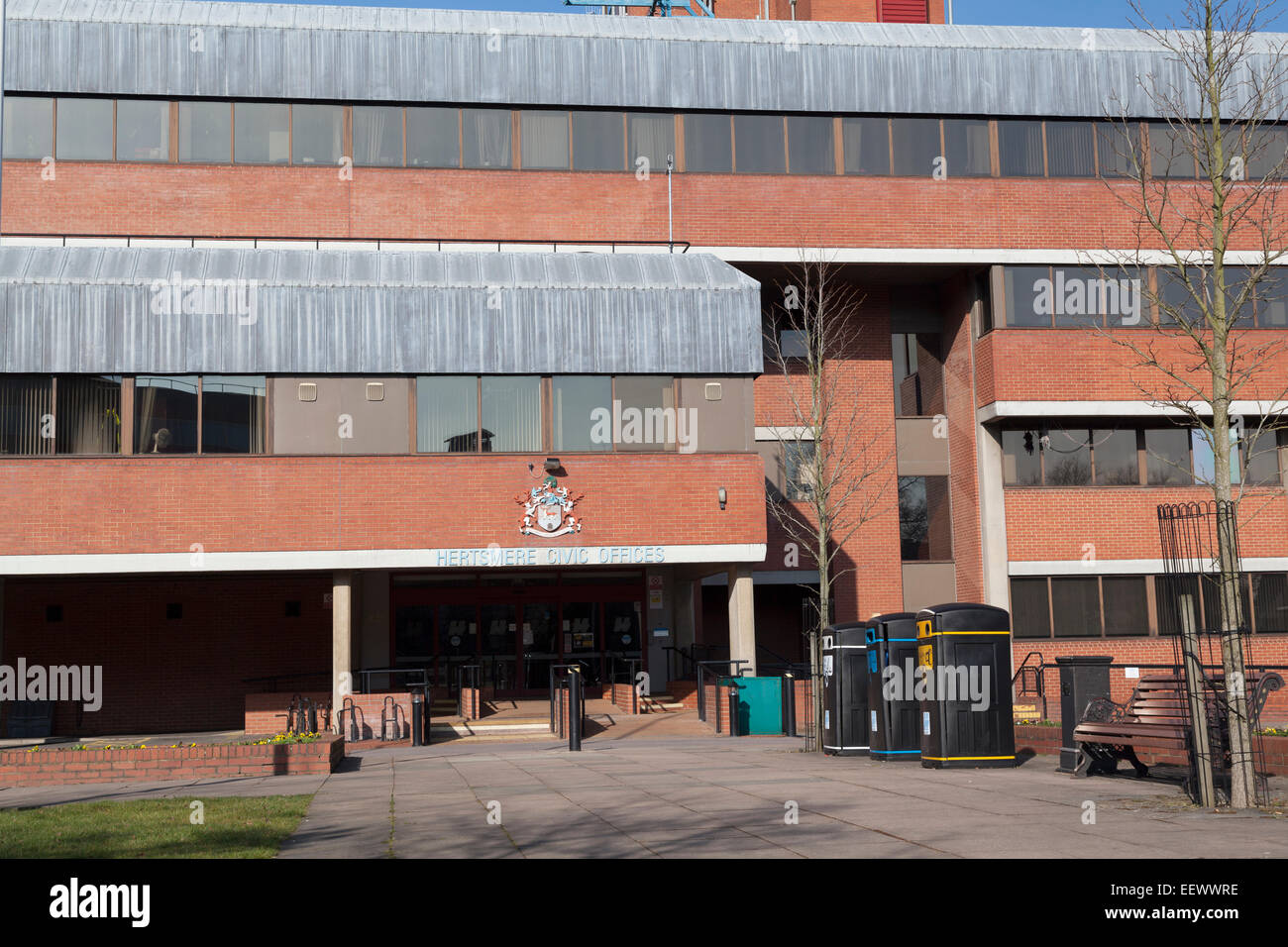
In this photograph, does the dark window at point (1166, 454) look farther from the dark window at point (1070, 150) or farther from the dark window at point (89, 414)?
the dark window at point (89, 414)

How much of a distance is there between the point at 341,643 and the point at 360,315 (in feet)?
21.0

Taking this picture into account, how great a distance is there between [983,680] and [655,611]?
16.3 m

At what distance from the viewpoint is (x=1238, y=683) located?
11.0 m

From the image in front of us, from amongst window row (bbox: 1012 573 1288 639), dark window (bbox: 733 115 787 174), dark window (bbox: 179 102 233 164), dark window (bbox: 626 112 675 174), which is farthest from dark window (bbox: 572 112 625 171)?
window row (bbox: 1012 573 1288 639)

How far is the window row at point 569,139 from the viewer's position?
28188mm

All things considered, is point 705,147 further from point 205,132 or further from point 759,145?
point 205,132

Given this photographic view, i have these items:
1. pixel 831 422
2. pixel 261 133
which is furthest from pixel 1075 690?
pixel 261 133

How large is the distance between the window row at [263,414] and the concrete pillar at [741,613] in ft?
9.34

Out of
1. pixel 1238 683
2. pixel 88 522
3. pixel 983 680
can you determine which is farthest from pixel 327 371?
pixel 1238 683

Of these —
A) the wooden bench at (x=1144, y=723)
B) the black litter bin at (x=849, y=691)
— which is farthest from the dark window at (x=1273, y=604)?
the wooden bench at (x=1144, y=723)

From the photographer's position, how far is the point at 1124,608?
29.8m

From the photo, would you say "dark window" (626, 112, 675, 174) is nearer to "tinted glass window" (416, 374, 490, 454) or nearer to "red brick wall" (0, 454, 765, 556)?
"tinted glass window" (416, 374, 490, 454)

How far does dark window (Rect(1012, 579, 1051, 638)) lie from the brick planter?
1836 centimetres

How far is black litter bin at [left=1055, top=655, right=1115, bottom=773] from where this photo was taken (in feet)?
45.4
